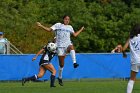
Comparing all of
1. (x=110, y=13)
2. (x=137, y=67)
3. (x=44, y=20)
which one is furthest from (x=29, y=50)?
(x=137, y=67)

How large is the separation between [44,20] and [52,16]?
24.6 inches

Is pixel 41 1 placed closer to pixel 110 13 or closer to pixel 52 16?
pixel 52 16

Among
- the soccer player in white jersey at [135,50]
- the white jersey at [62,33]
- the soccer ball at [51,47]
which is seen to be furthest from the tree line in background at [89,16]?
the soccer player in white jersey at [135,50]

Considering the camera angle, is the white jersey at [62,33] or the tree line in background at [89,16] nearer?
the white jersey at [62,33]

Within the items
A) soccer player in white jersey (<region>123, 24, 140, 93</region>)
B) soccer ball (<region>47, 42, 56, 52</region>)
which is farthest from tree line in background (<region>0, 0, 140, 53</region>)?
soccer player in white jersey (<region>123, 24, 140, 93</region>)

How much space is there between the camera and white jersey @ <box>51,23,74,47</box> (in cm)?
1827

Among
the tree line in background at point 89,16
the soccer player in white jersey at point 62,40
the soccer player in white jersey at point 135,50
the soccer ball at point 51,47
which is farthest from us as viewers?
the tree line in background at point 89,16

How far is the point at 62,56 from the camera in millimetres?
18250

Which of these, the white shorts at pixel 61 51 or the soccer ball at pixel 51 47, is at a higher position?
the soccer ball at pixel 51 47

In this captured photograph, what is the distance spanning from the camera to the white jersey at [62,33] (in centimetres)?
1827

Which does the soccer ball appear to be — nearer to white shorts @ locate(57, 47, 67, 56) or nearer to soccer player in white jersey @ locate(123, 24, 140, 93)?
white shorts @ locate(57, 47, 67, 56)

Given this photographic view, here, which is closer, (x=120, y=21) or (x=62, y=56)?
(x=62, y=56)

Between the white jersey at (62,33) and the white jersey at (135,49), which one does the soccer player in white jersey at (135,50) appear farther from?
the white jersey at (62,33)

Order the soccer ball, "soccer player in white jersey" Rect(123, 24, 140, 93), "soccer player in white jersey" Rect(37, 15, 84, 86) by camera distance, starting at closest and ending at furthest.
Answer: "soccer player in white jersey" Rect(123, 24, 140, 93) → the soccer ball → "soccer player in white jersey" Rect(37, 15, 84, 86)
